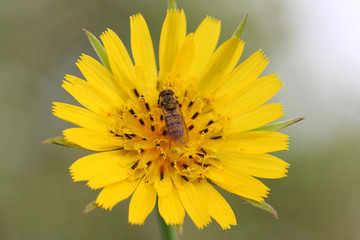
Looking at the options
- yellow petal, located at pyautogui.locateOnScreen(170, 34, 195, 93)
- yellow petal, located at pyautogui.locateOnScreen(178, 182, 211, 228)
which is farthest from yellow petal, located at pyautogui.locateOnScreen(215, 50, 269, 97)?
yellow petal, located at pyautogui.locateOnScreen(178, 182, 211, 228)

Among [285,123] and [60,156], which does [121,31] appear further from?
[285,123]

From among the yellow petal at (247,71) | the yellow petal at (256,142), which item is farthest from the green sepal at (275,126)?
the yellow petal at (247,71)

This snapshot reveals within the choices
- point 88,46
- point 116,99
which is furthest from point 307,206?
point 88,46

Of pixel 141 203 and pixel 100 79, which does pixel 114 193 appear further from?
pixel 100 79

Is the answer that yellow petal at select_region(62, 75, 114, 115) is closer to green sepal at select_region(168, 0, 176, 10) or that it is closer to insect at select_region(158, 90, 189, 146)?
insect at select_region(158, 90, 189, 146)

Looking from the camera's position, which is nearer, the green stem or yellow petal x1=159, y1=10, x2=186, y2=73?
the green stem

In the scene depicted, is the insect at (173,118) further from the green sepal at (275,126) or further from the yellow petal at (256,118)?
the green sepal at (275,126)
